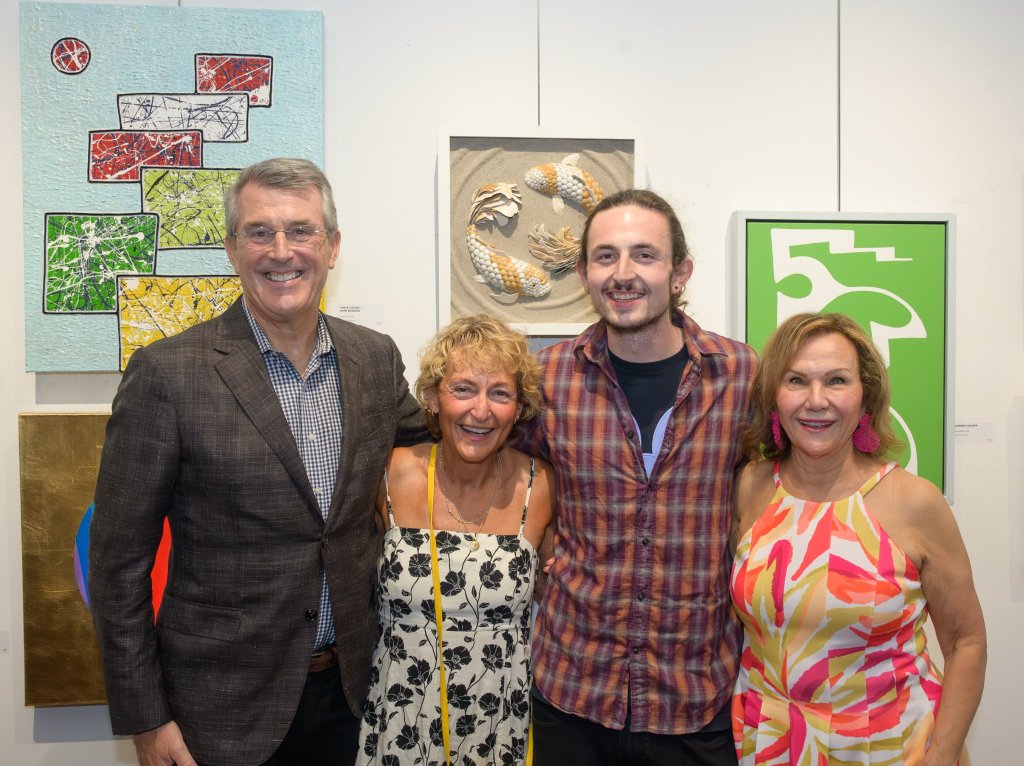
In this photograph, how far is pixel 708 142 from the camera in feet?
8.11

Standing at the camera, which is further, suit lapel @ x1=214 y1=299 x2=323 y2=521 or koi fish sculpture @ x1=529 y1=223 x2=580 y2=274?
koi fish sculpture @ x1=529 y1=223 x2=580 y2=274

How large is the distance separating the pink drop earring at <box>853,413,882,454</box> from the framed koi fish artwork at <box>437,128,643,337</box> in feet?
3.05

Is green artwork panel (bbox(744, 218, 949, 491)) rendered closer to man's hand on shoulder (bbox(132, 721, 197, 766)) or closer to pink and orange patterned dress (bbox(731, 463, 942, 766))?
pink and orange patterned dress (bbox(731, 463, 942, 766))

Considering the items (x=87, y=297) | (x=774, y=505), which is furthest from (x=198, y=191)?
(x=774, y=505)

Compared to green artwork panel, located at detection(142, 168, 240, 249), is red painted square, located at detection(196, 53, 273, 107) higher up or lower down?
higher up

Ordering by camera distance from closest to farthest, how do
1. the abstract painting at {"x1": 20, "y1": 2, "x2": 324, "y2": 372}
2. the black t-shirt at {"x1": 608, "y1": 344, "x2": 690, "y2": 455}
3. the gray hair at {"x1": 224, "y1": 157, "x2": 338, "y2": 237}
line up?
the gray hair at {"x1": 224, "y1": 157, "x2": 338, "y2": 237} → the black t-shirt at {"x1": 608, "y1": 344, "x2": 690, "y2": 455} → the abstract painting at {"x1": 20, "y1": 2, "x2": 324, "y2": 372}

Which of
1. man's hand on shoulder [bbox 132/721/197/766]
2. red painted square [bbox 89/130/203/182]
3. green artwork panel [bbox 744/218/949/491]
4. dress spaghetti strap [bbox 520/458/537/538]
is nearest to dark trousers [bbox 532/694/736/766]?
dress spaghetti strap [bbox 520/458/537/538]

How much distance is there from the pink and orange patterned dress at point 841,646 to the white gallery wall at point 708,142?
1020 millimetres

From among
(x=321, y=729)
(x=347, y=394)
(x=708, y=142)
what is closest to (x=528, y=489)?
(x=347, y=394)

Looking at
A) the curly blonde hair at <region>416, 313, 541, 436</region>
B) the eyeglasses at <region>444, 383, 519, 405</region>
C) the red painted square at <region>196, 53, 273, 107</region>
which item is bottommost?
the eyeglasses at <region>444, 383, 519, 405</region>

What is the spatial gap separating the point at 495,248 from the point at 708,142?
0.82 metres

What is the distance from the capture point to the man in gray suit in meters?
1.57

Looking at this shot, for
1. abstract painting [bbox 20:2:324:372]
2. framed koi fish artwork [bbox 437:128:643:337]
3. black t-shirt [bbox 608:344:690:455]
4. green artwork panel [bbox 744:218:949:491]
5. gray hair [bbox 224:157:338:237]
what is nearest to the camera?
gray hair [bbox 224:157:338:237]

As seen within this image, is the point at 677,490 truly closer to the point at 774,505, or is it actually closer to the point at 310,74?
the point at 774,505
